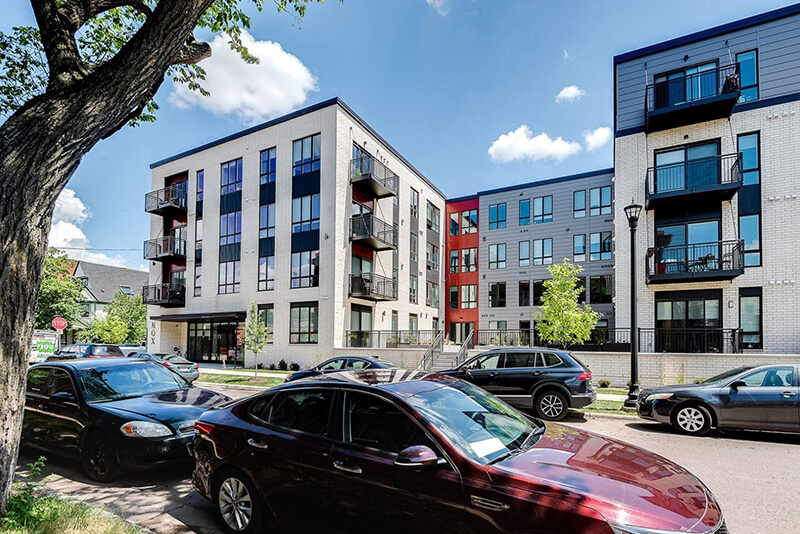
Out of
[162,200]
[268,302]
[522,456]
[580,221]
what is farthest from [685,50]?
[162,200]

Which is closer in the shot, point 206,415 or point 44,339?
point 206,415

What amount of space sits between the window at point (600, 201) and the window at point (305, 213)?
65.1 feet

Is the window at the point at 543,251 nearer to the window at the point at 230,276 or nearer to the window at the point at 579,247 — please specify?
the window at the point at 579,247

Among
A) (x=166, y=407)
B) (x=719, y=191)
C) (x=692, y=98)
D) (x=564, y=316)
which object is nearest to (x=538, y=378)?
(x=166, y=407)

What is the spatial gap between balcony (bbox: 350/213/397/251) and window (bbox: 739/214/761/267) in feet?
58.7

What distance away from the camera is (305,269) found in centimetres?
2681

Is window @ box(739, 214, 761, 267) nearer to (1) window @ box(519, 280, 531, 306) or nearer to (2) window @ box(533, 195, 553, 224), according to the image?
(2) window @ box(533, 195, 553, 224)

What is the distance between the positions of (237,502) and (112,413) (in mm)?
2975

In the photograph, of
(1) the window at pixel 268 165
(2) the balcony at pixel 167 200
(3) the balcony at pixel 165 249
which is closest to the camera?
(1) the window at pixel 268 165

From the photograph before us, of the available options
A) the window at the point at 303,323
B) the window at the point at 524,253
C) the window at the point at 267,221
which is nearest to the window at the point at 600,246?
the window at the point at 524,253

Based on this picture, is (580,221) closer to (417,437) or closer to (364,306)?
(364,306)

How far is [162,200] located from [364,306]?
18.4m

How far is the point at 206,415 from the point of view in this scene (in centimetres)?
491

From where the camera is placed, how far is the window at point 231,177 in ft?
100
